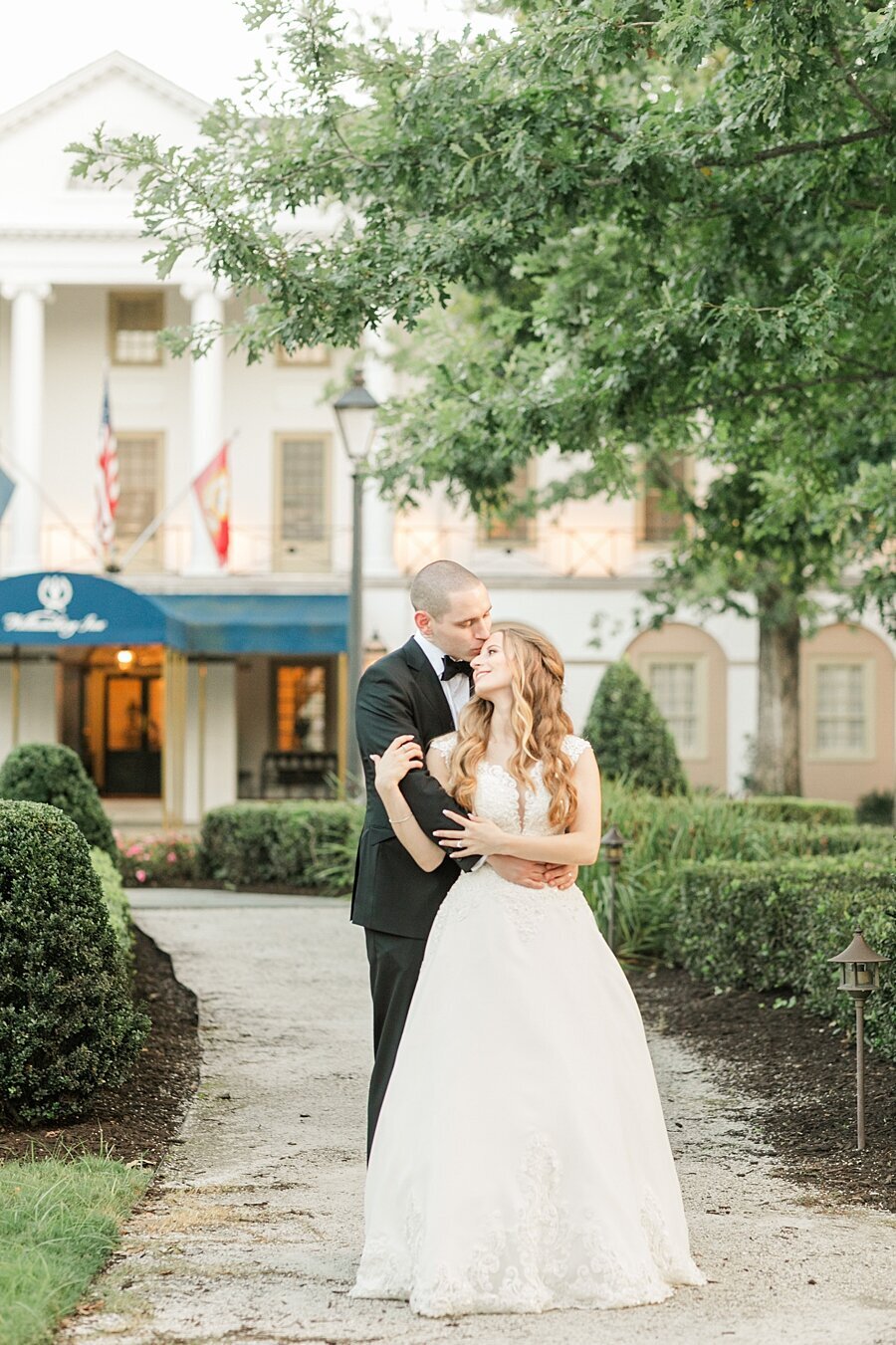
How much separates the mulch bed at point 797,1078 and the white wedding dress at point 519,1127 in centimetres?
129

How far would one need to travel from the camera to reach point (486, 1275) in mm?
4227

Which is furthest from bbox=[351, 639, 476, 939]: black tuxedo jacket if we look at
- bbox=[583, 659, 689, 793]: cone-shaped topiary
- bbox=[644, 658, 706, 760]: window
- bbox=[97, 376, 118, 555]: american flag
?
bbox=[644, 658, 706, 760]: window

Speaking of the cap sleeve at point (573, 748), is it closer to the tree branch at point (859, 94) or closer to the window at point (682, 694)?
the tree branch at point (859, 94)

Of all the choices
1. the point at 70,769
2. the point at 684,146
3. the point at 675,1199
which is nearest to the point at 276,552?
the point at 70,769

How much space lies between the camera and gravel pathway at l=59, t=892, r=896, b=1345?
4.09 meters

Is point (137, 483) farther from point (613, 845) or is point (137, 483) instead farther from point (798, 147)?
point (798, 147)

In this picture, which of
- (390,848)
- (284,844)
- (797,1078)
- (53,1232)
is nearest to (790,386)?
(797,1078)

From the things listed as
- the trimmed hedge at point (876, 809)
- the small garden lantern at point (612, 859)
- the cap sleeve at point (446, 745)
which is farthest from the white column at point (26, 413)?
the cap sleeve at point (446, 745)

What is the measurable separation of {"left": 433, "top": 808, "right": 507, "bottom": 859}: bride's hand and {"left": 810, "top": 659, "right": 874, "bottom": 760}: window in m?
27.1

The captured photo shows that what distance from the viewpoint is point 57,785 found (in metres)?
11.6

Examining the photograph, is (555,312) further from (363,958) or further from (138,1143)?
(138,1143)

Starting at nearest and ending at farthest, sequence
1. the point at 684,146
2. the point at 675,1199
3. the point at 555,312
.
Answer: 1. the point at 675,1199
2. the point at 684,146
3. the point at 555,312

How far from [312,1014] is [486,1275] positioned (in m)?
4.61

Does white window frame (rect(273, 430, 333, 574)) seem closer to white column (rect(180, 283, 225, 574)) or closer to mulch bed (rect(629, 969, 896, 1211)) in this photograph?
white column (rect(180, 283, 225, 574))
